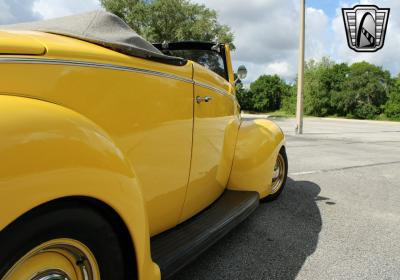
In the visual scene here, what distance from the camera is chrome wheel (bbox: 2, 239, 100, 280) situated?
1.32m

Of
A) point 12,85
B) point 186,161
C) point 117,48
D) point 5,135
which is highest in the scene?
point 117,48

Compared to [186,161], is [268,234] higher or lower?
lower

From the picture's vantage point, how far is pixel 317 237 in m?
3.27

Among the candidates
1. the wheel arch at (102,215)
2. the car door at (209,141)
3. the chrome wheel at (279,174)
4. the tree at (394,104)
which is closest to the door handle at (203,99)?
the car door at (209,141)

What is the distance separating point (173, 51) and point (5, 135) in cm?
285

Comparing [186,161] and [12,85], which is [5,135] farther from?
[186,161]

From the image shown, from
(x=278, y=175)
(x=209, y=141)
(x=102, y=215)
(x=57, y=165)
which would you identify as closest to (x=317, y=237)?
(x=278, y=175)

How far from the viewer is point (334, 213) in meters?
3.99

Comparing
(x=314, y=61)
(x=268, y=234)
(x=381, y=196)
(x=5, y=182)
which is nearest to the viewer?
(x=5, y=182)

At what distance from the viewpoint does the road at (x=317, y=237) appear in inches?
103

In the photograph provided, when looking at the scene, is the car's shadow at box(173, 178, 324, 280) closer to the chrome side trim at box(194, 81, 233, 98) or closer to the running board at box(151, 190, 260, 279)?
the running board at box(151, 190, 260, 279)

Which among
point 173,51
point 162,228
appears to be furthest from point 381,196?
point 162,228

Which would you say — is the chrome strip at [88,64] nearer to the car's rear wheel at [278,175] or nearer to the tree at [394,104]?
the car's rear wheel at [278,175]

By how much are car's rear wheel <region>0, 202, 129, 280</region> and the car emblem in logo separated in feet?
40.6
